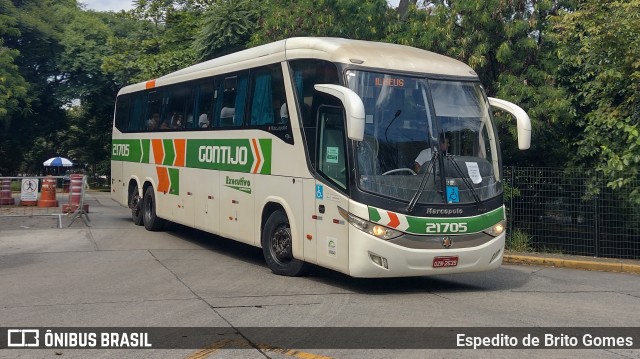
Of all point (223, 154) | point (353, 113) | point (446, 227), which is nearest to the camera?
point (353, 113)

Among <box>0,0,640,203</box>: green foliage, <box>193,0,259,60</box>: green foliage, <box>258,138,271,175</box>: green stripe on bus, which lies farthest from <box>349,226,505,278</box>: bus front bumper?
<box>193,0,259,60</box>: green foliage

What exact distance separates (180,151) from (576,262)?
830cm

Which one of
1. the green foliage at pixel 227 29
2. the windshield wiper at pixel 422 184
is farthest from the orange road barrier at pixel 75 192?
the windshield wiper at pixel 422 184

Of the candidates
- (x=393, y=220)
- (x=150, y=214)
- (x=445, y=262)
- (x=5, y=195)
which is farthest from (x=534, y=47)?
(x=5, y=195)

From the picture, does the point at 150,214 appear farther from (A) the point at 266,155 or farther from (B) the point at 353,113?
(B) the point at 353,113

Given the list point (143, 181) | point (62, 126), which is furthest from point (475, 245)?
point (62, 126)

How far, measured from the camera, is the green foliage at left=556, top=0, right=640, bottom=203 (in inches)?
581

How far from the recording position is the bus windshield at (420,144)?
9.88 metres

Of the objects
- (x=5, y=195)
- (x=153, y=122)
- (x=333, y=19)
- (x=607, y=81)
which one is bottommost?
(x=5, y=195)

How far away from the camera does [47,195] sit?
24375mm

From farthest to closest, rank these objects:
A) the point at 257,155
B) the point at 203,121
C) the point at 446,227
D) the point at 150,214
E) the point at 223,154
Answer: the point at 150,214 → the point at 203,121 → the point at 223,154 → the point at 257,155 → the point at 446,227

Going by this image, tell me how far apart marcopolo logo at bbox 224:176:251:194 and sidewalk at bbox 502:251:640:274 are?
207 inches

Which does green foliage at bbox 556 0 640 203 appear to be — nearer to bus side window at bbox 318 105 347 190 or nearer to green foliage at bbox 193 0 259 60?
bus side window at bbox 318 105 347 190

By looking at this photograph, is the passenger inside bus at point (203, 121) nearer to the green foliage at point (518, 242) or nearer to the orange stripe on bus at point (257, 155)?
the orange stripe on bus at point (257, 155)
